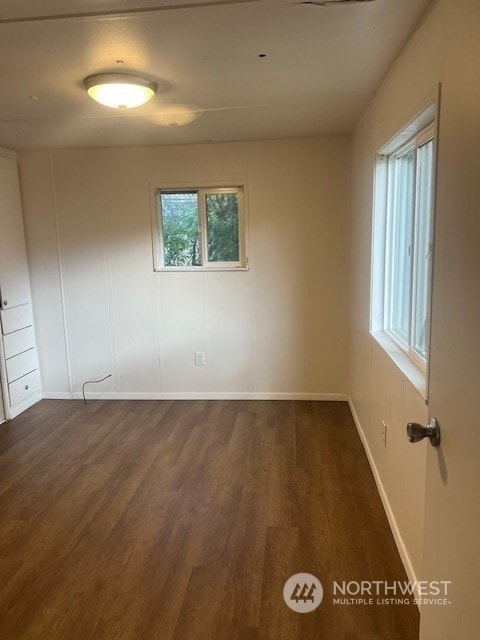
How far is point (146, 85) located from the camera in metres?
2.26

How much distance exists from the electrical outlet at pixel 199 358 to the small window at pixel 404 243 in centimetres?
190

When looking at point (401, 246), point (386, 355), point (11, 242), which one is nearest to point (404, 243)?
point (401, 246)

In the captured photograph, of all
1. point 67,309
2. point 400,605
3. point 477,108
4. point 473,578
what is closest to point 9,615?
point 400,605

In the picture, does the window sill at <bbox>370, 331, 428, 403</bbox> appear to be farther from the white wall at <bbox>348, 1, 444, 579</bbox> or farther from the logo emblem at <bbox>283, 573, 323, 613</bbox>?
the logo emblem at <bbox>283, 573, 323, 613</bbox>

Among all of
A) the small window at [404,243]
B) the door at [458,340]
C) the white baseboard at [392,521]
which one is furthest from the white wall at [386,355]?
the door at [458,340]

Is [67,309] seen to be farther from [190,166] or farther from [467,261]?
[467,261]

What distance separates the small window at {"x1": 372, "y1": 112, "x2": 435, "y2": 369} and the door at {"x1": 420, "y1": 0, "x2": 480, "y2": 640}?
3.04 feet

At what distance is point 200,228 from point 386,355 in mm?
2307

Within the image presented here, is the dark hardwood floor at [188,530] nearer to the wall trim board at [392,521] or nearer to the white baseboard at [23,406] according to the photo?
the wall trim board at [392,521]

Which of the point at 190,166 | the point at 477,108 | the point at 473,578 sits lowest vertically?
the point at 473,578

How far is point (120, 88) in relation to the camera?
2.23 m

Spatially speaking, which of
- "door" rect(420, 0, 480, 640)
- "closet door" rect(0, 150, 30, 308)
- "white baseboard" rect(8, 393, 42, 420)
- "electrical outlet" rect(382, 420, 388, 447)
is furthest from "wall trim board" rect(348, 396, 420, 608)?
"closet door" rect(0, 150, 30, 308)

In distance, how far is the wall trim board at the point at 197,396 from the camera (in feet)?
A: 13.7

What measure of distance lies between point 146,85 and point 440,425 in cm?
215
